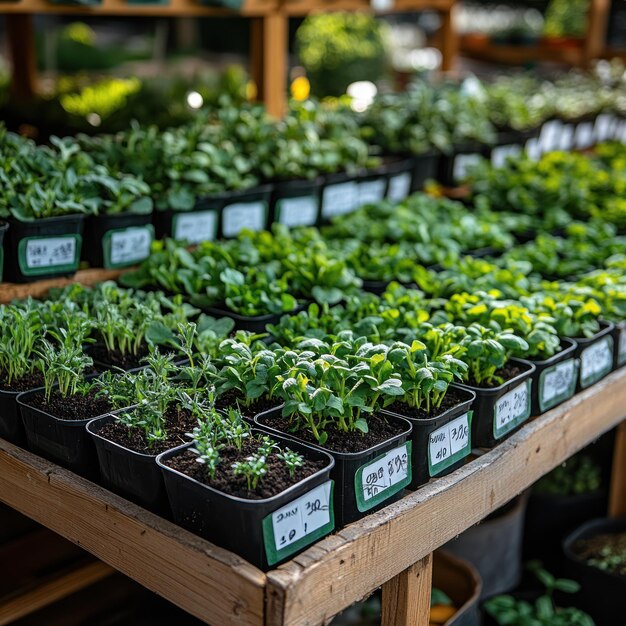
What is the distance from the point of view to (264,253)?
223 centimetres

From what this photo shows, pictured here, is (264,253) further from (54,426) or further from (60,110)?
(60,110)

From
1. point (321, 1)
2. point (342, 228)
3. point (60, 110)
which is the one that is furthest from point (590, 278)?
point (60, 110)

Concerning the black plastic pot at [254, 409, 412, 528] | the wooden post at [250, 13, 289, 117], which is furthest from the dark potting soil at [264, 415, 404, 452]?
the wooden post at [250, 13, 289, 117]

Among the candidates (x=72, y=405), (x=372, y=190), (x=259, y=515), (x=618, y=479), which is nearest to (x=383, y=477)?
(x=259, y=515)

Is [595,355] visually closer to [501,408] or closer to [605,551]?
[501,408]

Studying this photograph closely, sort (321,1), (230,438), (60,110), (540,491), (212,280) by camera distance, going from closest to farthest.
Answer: (230,438), (212,280), (540,491), (321,1), (60,110)

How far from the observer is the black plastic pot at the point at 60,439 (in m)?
1.49

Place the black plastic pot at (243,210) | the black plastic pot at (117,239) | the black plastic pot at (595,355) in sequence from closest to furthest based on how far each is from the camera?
1. the black plastic pot at (595,355)
2. the black plastic pot at (117,239)
3. the black plastic pot at (243,210)

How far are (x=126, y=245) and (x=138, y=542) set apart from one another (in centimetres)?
105

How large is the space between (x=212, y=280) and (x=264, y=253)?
21cm

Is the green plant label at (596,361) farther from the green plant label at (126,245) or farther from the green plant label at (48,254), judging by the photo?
the green plant label at (48,254)

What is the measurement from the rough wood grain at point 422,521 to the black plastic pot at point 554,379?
0.03m

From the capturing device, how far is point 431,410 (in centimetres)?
157

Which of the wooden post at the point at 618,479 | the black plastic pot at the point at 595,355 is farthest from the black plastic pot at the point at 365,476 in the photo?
the wooden post at the point at 618,479
